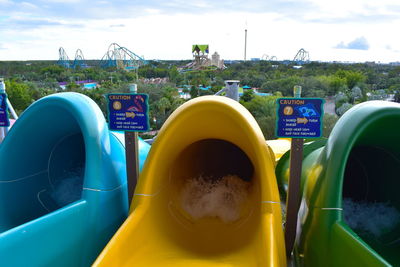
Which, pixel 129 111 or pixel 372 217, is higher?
pixel 129 111

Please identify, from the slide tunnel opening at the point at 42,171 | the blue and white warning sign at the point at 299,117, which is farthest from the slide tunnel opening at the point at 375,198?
the slide tunnel opening at the point at 42,171

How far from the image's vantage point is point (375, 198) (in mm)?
3848

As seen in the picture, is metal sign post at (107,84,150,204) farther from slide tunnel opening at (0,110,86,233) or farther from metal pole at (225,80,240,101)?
metal pole at (225,80,240,101)

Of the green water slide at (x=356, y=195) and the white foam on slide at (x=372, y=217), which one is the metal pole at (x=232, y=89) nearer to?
the green water slide at (x=356, y=195)

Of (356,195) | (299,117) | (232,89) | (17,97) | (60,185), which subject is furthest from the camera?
(17,97)

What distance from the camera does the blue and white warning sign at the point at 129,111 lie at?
3.70 m

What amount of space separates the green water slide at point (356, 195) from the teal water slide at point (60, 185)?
203 cm

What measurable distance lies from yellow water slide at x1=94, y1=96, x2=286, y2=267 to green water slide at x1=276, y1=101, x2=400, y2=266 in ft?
1.29

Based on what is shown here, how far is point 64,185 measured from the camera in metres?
4.49

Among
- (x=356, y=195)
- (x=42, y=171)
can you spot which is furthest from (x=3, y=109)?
(x=356, y=195)

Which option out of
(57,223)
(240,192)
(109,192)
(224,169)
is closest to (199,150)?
(224,169)

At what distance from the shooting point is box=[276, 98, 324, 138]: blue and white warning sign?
3.42 m

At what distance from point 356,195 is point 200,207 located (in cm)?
185

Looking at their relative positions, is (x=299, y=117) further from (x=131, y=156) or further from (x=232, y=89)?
(x=131, y=156)
